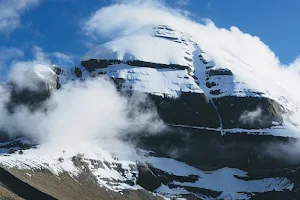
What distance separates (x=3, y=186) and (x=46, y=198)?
577 inches

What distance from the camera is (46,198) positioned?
192m

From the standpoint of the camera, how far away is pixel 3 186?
607 ft

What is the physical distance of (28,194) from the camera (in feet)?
611

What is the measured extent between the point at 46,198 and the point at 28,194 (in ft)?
25.8

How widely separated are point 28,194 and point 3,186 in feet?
25.6
